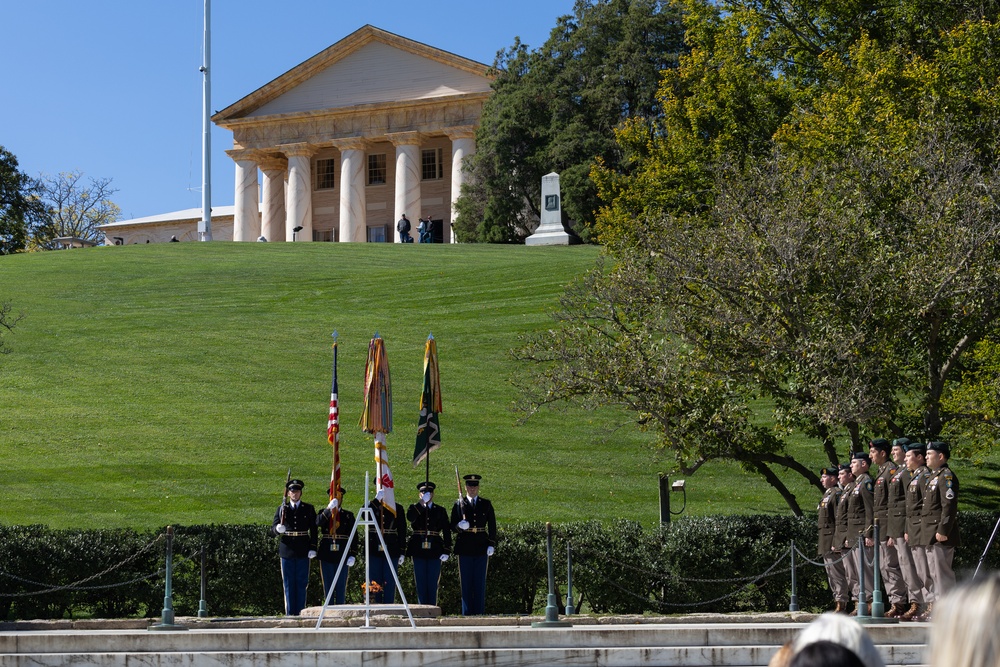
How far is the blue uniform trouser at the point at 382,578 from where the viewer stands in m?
15.1

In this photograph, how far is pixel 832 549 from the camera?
15.0m

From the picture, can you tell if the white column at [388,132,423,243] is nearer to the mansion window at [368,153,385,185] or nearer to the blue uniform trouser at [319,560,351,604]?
the mansion window at [368,153,385,185]

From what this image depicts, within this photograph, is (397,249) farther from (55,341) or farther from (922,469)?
(922,469)

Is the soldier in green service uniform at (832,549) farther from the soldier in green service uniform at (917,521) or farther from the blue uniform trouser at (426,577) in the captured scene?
the blue uniform trouser at (426,577)

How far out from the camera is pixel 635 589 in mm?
15547

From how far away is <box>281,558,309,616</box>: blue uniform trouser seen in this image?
50.1ft

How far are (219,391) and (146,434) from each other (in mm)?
2892

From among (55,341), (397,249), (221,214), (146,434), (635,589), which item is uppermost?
(221,214)

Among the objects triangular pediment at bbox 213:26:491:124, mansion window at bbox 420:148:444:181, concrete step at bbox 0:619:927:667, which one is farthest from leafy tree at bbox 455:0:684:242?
concrete step at bbox 0:619:927:667

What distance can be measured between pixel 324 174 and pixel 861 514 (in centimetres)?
6776

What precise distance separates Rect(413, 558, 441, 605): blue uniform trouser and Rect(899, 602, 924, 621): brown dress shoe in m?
5.43

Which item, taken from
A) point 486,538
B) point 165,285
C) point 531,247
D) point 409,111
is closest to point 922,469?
point 486,538

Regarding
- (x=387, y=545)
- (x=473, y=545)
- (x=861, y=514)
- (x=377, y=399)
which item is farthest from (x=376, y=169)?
(x=861, y=514)

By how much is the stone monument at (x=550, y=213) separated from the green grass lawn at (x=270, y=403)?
10648 mm
